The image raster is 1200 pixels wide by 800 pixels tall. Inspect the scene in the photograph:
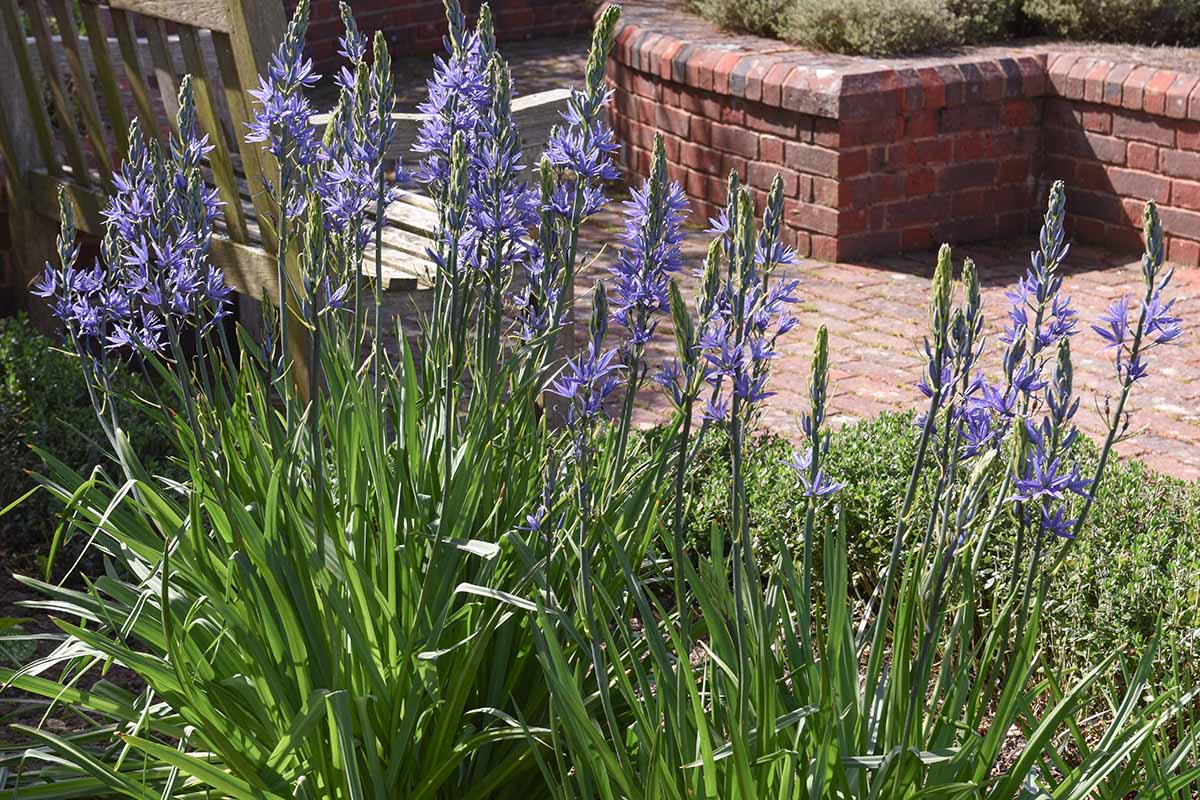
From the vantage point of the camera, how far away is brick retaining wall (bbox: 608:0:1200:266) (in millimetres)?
6547

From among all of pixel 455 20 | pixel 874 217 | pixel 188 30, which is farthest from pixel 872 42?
pixel 455 20

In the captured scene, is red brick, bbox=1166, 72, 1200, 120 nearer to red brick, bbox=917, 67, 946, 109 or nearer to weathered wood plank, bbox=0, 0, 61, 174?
red brick, bbox=917, 67, 946, 109

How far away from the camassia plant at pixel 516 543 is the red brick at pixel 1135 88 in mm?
4556

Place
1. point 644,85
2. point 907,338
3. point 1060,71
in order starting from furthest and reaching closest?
1. point 644,85
2. point 1060,71
3. point 907,338

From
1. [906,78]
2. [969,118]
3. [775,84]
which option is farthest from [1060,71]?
[775,84]

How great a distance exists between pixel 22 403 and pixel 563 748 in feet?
8.33

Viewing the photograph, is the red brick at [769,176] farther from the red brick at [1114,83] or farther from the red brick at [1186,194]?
Result: the red brick at [1186,194]

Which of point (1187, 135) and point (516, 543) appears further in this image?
point (1187, 135)

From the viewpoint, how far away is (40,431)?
4.18 metres

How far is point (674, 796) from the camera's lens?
6.59ft

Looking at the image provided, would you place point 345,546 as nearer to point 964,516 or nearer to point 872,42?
point 964,516

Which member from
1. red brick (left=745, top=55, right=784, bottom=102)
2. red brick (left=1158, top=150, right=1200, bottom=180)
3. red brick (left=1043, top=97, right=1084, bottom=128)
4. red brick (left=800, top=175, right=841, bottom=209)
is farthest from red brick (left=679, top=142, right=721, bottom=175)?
red brick (left=1158, top=150, right=1200, bottom=180)

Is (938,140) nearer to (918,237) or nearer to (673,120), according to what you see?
(918,237)

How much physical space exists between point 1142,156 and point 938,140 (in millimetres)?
912
